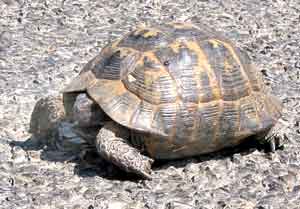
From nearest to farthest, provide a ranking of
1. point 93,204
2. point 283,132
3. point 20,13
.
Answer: point 93,204, point 283,132, point 20,13

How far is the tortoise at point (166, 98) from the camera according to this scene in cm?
349

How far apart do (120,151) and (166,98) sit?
1.18 feet

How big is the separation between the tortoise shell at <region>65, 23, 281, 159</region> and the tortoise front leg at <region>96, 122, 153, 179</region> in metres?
0.09

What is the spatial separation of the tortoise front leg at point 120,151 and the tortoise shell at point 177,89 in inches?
3.7

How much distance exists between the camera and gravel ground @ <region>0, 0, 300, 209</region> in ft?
11.4

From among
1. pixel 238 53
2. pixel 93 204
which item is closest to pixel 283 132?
pixel 238 53

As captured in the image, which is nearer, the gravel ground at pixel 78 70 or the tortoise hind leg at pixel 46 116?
the gravel ground at pixel 78 70

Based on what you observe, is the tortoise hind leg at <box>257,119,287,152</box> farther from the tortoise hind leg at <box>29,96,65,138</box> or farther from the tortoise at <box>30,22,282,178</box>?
the tortoise hind leg at <box>29,96,65,138</box>

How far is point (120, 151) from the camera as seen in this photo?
3471mm

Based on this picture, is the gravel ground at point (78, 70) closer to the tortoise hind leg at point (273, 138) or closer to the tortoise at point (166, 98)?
the tortoise hind leg at point (273, 138)

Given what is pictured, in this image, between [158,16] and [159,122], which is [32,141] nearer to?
[159,122]

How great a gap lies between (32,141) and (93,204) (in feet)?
2.83

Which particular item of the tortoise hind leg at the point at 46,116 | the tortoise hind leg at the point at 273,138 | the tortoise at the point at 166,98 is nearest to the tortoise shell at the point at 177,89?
the tortoise at the point at 166,98

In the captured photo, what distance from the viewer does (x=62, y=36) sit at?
5.71m
